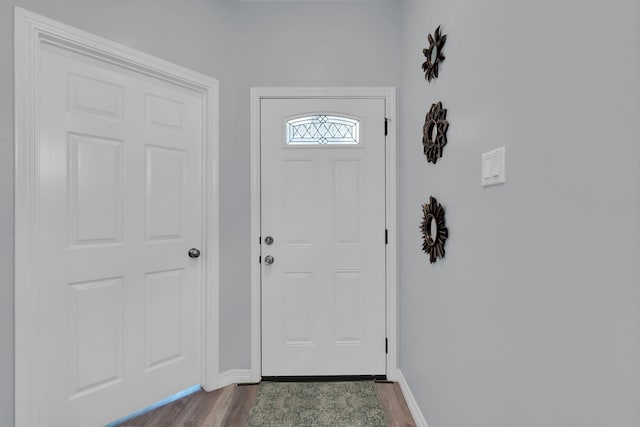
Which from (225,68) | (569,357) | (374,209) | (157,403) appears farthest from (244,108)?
(569,357)

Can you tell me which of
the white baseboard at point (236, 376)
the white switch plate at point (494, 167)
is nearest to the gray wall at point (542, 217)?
the white switch plate at point (494, 167)

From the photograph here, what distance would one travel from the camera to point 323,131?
2.17 metres

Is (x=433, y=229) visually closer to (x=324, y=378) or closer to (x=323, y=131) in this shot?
(x=323, y=131)

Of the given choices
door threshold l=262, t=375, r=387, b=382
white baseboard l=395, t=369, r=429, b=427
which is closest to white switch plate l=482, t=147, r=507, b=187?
white baseboard l=395, t=369, r=429, b=427

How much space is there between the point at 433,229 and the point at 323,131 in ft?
3.54

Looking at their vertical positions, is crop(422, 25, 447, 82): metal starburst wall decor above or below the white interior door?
above

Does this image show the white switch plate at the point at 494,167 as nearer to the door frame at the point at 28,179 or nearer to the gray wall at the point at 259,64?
the gray wall at the point at 259,64

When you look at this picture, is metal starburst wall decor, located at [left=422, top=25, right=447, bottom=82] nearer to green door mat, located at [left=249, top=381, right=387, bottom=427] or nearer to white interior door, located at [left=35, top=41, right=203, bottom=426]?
white interior door, located at [left=35, top=41, right=203, bottom=426]

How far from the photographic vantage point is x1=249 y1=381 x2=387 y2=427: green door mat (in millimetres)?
1729

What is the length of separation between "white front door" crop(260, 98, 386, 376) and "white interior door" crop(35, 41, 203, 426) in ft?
1.61

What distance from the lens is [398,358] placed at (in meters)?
2.13

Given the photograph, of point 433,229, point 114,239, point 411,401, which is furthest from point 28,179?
point 411,401

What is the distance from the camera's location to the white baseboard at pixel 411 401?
1655 mm

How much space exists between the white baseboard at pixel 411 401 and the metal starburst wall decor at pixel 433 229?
0.87m
